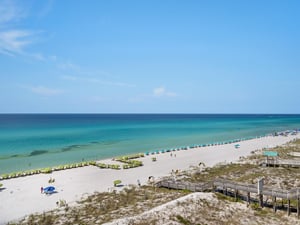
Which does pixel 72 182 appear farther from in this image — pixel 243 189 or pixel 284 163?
pixel 284 163

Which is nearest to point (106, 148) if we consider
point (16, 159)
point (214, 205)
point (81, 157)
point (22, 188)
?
point (81, 157)

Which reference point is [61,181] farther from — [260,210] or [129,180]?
[260,210]

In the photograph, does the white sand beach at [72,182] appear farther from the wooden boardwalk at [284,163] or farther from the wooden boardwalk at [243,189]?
the wooden boardwalk at [284,163]

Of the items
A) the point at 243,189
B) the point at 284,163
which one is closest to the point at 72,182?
the point at 243,189

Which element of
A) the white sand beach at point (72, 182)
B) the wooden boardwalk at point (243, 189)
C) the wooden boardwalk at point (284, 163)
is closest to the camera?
the wooden boardwalk at point (243, 189)

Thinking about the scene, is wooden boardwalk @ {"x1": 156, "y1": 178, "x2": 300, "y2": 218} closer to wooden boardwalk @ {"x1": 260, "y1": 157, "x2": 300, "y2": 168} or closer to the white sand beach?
the white sand beach

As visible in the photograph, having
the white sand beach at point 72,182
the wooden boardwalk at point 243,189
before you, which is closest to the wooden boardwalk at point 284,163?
the white sand beach at point 72,182
